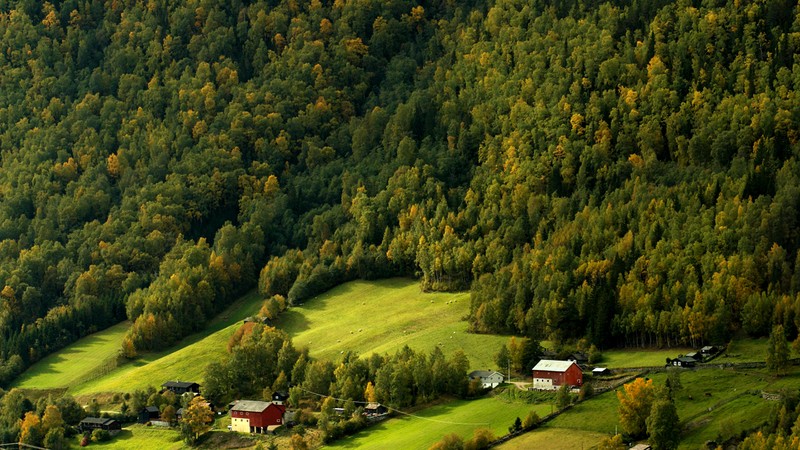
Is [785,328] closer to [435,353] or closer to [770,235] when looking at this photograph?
[770,235]

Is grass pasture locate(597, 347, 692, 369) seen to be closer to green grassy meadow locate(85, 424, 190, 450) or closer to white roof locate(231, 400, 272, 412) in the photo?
white roof locate(231, 400, 272, 412)

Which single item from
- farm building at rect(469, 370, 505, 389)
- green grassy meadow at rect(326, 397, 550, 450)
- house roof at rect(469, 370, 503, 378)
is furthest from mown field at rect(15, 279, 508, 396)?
green grassy meadow at rect(326, 397, 550, 450)

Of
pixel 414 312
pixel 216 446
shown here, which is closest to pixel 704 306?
pixel 414 312

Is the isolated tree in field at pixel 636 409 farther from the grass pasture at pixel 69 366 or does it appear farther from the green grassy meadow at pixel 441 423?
the grass pasture at pixel 69 366

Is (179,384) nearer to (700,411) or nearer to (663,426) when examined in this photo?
(700,411)

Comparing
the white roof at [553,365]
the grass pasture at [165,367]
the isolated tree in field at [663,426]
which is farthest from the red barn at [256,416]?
the isolated tree in field at [663,426]
